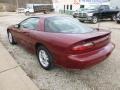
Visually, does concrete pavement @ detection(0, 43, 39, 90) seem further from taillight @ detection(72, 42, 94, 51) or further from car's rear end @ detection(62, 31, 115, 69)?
taillight @ detection(72, 42, 94, 51)

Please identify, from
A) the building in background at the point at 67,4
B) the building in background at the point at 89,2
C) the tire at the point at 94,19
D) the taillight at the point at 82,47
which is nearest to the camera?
the taillight at the point at 82,47

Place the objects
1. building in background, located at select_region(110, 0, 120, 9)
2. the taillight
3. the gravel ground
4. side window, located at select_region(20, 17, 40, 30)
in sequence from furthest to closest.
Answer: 1. building in background, located at select_region(110, 0, 120, 9)
2. side window, located at select_region(20, 17, 40, 30)
3. the gravel ground
4. the taillight

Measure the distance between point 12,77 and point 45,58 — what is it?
925 mm

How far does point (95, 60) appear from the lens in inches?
142

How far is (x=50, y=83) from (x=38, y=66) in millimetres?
1033

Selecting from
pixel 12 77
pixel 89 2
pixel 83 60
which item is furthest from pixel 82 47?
pixel 89 2

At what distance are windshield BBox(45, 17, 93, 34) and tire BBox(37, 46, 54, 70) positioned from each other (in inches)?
21.1

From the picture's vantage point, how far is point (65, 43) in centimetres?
353

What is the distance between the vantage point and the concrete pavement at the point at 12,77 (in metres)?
3.60

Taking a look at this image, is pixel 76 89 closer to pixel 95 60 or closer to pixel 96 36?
pixel 95 60

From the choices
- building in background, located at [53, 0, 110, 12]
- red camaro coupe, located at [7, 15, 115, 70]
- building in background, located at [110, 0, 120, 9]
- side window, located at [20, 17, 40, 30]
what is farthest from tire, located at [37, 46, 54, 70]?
building in background, located at [53, 0, 110, 12]

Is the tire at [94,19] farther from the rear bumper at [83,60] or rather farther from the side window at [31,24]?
the rear bumper at [83,60]

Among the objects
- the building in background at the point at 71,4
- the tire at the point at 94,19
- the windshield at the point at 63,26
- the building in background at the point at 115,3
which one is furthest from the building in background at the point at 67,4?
the windshield at the point at 63,26

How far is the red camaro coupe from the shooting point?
3.47 meters
